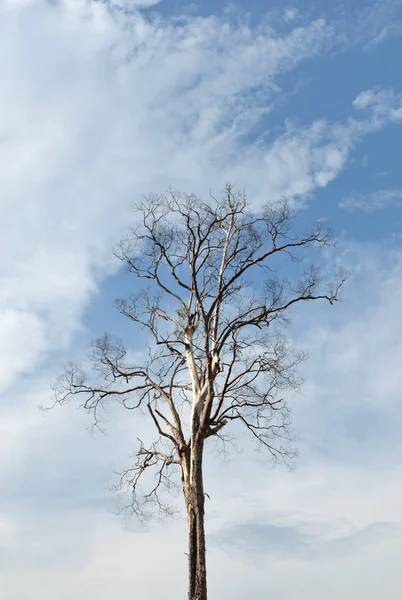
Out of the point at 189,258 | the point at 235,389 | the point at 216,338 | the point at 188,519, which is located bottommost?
the point at 188,519

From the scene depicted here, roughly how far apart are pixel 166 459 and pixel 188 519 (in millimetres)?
1512

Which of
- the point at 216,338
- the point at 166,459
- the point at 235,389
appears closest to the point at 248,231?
the point at 216,338

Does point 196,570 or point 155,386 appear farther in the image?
point 155,386

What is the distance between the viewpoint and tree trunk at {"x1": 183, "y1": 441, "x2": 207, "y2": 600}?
40.0 feet

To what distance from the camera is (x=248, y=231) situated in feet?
51.0

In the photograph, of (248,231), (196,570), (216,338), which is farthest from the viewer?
(248,231)

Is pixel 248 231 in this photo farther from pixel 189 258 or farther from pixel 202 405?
pixel 202 405

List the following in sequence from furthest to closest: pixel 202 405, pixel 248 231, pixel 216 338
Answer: pixel 248 231, pixel 216 338, pixel 202 405

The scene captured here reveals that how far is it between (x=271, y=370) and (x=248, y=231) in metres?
3.21

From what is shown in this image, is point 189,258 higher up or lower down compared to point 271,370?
higher up

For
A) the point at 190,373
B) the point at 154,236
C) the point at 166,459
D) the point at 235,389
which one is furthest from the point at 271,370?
the point at 154,236

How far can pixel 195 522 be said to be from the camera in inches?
498

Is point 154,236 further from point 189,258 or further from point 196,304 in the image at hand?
point 196,304

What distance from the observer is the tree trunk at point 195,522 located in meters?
12.2
